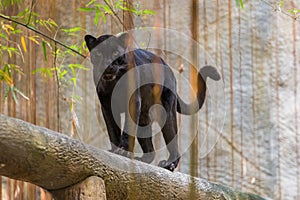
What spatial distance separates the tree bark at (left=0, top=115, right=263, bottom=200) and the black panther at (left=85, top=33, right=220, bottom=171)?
185mm

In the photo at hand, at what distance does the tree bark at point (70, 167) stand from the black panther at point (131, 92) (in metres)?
0.18

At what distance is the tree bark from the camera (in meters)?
1.62

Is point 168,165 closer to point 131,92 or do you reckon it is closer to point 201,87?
point 131,92

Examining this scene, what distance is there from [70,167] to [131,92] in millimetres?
624

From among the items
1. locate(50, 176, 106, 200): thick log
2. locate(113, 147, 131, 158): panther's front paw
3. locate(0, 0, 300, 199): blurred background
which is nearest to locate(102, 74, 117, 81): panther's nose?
locate(113, 147, 131, 158): panther's front paw

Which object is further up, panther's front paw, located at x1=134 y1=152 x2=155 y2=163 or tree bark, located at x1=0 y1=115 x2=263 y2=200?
panther's front paw, located at x1=134 y1=152 x2=155 y2=163

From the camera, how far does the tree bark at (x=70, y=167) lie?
1.62 metres

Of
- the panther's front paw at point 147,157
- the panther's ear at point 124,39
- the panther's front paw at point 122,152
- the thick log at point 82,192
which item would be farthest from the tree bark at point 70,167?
the panther's ear at point 124,39

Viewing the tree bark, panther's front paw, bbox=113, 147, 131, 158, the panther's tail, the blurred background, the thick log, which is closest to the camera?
the tree bark

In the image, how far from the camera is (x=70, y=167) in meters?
1.80

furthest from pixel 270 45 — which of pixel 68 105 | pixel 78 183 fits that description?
pixel 78 183

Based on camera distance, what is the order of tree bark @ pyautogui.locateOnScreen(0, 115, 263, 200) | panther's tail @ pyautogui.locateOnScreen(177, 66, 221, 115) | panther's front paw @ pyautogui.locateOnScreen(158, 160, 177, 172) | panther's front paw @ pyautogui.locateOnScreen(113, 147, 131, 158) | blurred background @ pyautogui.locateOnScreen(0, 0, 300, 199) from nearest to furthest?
1. tree bark @ pyautogui.locateOnScreen(0, 115, 263, 200)
2. panther's front paw @ pyautogui.locateOnScreen(113, 147, 131, 158)
3. panther's front paw @ pyautogui.locateOnScreen(158, 160, 177, 172)
4. panther's tail @ pyautogui.locateOnScreen(177, 66, 221, 115)
5. blurred background @ pyautogui.locateOnScreen(0, 0, 300, 199)

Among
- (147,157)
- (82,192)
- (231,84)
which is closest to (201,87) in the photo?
(147,157)

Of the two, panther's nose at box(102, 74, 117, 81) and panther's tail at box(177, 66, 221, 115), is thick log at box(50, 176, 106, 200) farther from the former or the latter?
panther's tail at box(177, 66, 221, 115)
